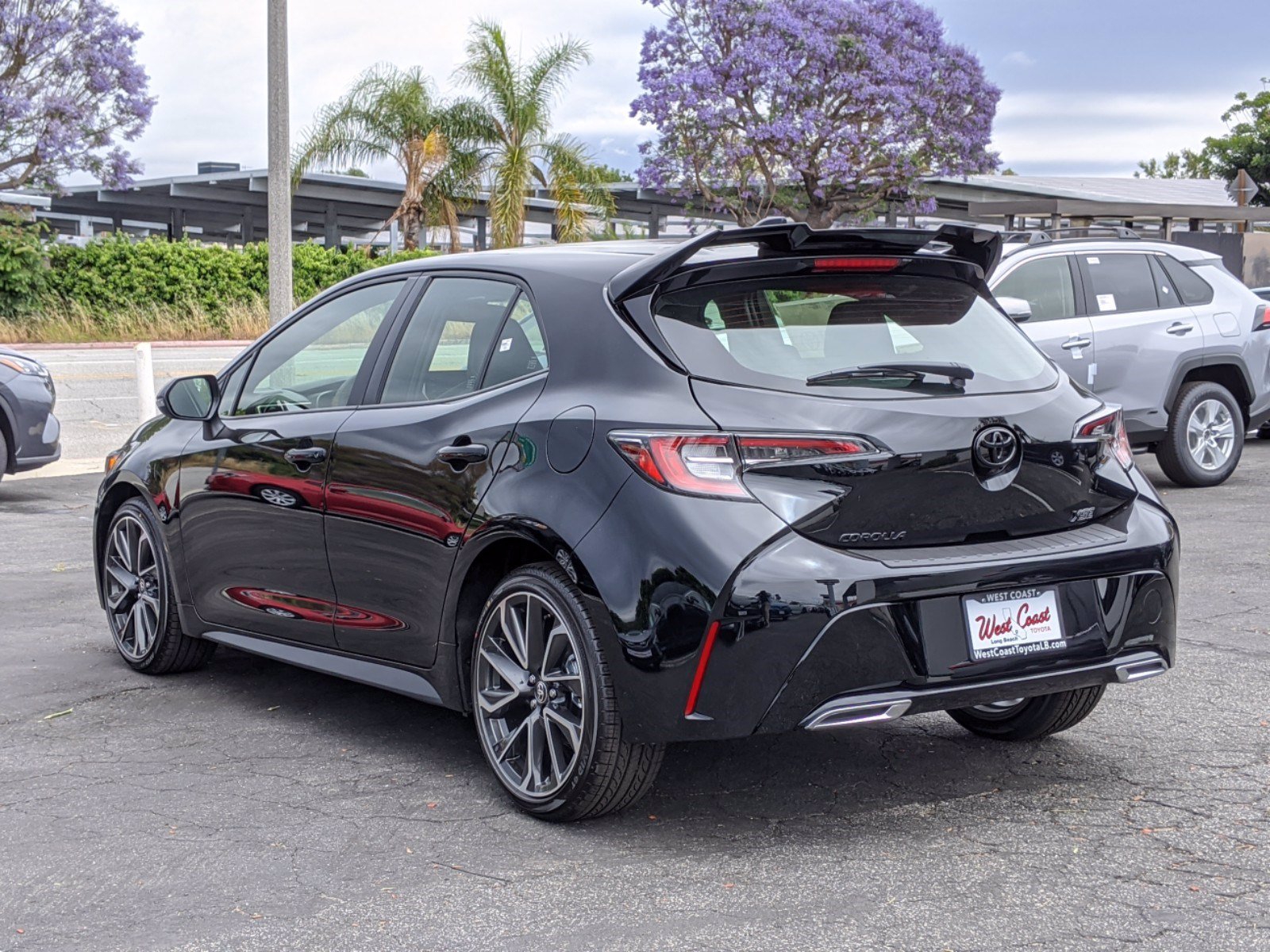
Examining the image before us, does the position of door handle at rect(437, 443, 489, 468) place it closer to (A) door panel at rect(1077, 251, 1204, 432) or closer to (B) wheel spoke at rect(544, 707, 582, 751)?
(B) wheel spoke at rect(544, 707, 582, 751)

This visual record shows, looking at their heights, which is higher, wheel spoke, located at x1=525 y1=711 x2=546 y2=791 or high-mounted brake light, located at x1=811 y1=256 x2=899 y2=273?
high-mounted brake light, located at x1=811 y1=256 x2=899 y2=273

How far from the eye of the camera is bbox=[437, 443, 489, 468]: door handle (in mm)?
4629

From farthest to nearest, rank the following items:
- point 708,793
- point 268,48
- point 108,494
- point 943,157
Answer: point 943,157 → point 268,48 → point 108,494 → point 708,793

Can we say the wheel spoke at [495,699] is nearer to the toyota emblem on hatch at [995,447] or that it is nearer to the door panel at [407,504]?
the door panel at [407,504]

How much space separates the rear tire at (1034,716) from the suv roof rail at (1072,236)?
632 cm

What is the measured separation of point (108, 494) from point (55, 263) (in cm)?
2461

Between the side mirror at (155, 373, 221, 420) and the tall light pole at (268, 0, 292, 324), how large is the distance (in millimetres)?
9345

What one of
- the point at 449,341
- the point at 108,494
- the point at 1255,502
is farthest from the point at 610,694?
the point at 1255,502

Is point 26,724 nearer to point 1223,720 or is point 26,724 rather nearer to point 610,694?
point 610,694

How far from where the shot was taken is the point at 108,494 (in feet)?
21.8

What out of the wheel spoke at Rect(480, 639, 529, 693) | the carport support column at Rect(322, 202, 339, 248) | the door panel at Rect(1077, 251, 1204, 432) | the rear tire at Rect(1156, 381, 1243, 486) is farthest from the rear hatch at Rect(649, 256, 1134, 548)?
the carport support column at Rect(322, 202, 339, 248)

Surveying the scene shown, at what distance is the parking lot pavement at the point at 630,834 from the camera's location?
371cm

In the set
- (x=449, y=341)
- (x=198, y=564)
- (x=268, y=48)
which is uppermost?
(x=268, y=48)

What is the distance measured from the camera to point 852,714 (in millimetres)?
4055
